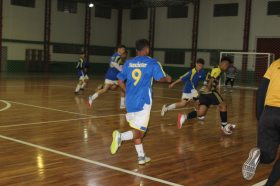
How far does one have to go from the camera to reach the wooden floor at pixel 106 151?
4879mm

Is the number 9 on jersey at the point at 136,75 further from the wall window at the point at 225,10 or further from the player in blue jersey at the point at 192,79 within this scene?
the wall window at the point at 225,10

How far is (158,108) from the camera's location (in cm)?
1240

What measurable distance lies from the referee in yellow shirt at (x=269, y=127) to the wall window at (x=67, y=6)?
96.0 feet

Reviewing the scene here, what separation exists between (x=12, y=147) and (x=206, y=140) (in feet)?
12.0

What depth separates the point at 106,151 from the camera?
20.7 ft

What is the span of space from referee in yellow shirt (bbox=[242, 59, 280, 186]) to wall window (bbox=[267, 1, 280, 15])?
24.3 meters

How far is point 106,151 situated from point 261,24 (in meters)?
23.3

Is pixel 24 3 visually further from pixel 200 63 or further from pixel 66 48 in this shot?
pixel 200 63

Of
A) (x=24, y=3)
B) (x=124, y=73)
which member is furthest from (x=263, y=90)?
(x=24, y=3)

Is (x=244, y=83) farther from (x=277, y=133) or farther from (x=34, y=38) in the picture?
(x=277, y=133)

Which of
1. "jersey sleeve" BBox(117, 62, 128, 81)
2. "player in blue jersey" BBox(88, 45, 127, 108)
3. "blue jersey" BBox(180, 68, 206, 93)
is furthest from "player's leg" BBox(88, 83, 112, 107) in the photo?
"jersey sleeve" BBox(117, 62, 128, 81)

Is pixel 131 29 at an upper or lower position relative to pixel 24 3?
lower

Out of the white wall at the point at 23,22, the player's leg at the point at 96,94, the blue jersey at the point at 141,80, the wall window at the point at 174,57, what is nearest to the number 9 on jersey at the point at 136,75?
the blue jersey at the point at 141,80

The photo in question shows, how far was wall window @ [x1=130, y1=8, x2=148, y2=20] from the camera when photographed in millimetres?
34197
